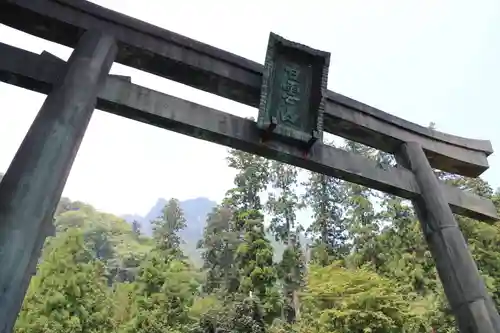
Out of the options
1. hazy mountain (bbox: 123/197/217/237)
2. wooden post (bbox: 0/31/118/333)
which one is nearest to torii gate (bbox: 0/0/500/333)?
wooden post (bbox: 0/31/118/333)

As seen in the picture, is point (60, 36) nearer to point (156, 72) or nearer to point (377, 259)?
point (156, 72)

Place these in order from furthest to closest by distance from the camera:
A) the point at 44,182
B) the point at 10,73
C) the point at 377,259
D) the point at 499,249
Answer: the point at 377,259, the point at 499,249, the point at 10,73, the point at 44,182

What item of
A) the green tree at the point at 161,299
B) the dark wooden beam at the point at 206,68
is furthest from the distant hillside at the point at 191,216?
the dark wooden beam at the point at 206,68

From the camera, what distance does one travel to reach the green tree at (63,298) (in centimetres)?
1314

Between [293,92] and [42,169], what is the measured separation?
2392mm

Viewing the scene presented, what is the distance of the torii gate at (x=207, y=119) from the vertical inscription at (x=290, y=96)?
1 centimetres

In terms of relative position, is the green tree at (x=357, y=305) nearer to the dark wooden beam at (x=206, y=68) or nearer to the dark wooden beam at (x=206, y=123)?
the dark wooden beam at (x=206, y=68)

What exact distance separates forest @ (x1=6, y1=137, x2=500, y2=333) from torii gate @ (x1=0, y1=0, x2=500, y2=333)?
8.55ft

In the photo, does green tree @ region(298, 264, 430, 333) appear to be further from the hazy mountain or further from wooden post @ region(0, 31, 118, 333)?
the hazy mountain

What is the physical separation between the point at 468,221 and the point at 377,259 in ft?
18.4

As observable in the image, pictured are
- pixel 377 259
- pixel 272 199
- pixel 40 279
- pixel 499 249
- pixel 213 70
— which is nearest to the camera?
pixel 213 70

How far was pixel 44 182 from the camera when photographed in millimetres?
2650

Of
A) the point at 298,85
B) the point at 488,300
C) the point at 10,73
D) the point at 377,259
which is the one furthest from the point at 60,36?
the point at 377,259

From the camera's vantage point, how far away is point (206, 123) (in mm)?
3719
